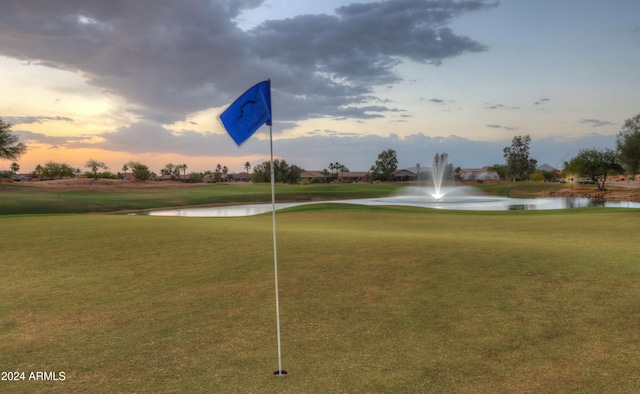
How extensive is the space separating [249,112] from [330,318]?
16.9 feet

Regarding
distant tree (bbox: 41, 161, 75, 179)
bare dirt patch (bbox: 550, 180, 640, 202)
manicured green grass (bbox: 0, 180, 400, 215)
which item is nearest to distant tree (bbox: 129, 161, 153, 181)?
distant tree (bbox: 41, 161, 75, 179)

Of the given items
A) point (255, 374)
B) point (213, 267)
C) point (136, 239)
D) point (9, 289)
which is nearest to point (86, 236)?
point (136, 239)

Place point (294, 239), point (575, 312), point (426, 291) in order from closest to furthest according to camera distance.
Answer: point (575, 312) < point (426, 291) < point (294, 239)

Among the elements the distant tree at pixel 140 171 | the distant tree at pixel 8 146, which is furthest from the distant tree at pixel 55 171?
the distant tree at pixel 8 146

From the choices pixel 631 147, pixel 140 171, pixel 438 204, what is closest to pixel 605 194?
pixel 631 147

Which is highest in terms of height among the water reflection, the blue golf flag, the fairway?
the blue golf flag

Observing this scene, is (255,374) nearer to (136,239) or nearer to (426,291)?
(426,291)

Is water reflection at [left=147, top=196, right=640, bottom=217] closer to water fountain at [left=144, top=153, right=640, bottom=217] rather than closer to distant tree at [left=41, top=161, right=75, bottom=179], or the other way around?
water fountain at [left=144, top=153, right=640, bottom=217]

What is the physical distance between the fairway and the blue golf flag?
176 inches

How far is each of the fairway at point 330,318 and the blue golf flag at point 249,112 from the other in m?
4.47

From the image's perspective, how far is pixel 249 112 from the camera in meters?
8.41

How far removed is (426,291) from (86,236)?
1876cm

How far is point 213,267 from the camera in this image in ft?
48.5

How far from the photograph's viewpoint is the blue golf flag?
27.1 ft
